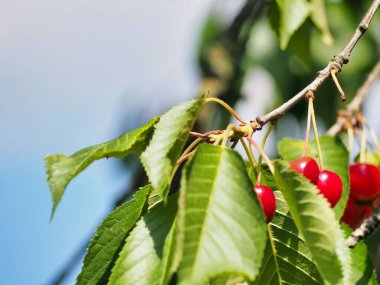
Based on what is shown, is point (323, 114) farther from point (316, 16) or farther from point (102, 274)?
point (102, 274)

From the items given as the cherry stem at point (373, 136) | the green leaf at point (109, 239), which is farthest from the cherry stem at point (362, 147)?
the green leaf at point (109, 239)

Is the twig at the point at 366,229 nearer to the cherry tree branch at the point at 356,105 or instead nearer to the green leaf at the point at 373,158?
the cherry tree branch at the point at 356,105

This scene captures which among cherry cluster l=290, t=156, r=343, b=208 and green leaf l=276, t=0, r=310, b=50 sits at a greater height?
green leaf l=276, t=0, r=310, b=50

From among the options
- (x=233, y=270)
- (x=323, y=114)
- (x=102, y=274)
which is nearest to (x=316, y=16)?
(x=102, y=274)

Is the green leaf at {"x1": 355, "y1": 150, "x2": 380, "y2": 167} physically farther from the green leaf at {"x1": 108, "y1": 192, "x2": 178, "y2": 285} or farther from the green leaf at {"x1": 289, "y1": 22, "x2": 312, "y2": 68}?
the green leaf at {"x1": 108, "y1": 192, "x2": 178, "y2": 285}

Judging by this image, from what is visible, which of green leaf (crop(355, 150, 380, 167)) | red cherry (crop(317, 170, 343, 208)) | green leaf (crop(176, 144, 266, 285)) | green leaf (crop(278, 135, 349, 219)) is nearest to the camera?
green leaf (crop(176, 144, 266, 285))

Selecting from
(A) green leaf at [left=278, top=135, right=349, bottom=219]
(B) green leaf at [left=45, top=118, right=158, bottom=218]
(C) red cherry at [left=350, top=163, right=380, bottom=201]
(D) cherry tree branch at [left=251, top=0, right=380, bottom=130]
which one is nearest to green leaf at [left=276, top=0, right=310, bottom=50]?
(D) cherry tree branch at [left=251, top=0, right=380, bottom=130]
